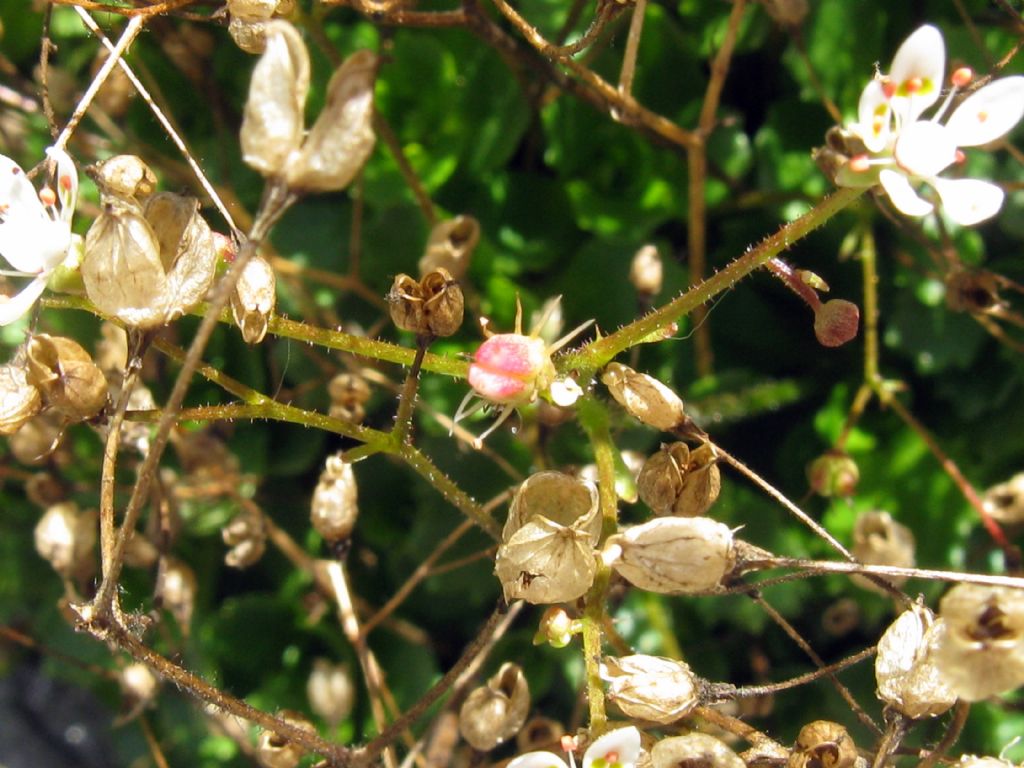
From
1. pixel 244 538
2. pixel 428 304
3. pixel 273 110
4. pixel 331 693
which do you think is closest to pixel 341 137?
pixel 273 110

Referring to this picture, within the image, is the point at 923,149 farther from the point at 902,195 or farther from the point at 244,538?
the point at 244,538

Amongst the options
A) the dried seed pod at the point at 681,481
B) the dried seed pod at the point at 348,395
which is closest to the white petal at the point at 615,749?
the dried seed pod at the point at 681,481

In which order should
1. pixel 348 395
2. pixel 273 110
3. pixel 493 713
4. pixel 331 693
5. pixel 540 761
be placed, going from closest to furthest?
pixel 273 110 < pixel 540 761 < pixel 493 713 < pixel 348 395 < pixel 331 693

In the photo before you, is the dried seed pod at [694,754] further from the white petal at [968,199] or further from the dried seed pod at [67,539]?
the dried seed pod at [67,539]

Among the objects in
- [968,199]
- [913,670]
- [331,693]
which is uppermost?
[968,199]

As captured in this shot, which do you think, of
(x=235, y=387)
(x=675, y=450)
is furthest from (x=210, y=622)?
(x=675, y=450)

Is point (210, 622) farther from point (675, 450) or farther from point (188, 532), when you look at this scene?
point (675, 450)
